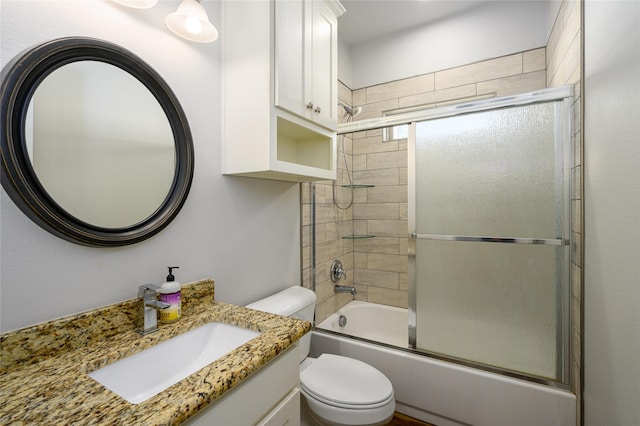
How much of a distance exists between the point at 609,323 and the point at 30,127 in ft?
6.58

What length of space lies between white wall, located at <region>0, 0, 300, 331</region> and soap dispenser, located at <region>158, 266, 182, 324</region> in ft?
0.29

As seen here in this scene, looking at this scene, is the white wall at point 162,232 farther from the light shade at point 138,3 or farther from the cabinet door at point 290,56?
the cabinet door at point 290,56

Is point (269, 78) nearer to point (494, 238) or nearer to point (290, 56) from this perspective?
point (290, 56)

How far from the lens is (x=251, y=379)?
81cm

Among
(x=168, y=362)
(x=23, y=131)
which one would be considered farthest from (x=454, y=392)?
(x=23, y=131)

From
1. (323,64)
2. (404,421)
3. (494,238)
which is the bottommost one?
(404,421)

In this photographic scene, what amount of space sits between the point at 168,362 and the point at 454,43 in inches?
113

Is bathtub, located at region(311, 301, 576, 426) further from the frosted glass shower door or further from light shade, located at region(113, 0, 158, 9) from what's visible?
light shade, located at region(113, 0, 158, 9)

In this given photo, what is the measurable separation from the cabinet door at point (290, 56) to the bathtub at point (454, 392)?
151 cm

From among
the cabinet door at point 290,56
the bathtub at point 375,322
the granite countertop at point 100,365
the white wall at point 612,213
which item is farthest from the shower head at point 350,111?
the granite countertop at point 100,365

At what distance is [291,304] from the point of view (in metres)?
1.54

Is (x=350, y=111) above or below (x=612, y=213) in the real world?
Result: above

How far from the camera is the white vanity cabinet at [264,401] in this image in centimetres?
71

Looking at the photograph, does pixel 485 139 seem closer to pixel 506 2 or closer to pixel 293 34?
pixel 293 34
